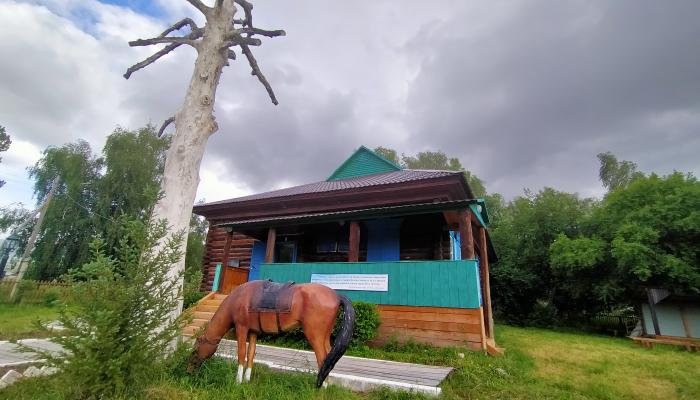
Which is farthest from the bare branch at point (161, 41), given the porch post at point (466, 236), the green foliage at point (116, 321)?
the porch post at point (466, 236)

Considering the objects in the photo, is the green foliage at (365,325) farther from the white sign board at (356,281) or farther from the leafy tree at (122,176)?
the leafy tree at (122,176)

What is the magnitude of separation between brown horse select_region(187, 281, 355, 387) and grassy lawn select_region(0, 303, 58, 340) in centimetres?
316

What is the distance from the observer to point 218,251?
14.9m

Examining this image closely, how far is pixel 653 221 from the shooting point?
13.9 m

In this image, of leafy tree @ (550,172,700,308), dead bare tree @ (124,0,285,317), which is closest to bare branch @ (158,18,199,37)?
dead bare tree @ (124,0,285,317)

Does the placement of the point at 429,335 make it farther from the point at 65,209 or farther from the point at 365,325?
the point at 65,209

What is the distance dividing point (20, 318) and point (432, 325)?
41.8ft

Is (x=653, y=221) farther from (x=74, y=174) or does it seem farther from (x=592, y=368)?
(x=74, y=174)

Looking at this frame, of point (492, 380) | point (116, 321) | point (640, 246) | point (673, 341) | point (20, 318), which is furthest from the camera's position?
point (640, 246)

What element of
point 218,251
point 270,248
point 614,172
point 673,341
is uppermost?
point 614,172

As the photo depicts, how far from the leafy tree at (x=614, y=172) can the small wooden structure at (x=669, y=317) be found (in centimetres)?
1549

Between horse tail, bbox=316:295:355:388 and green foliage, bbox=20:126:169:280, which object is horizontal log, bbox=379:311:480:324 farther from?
green foliage, bbox=20:126:169:280

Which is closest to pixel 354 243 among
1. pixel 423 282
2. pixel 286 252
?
pixel 423 282

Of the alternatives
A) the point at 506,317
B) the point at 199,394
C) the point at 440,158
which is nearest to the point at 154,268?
the point at 199,394
